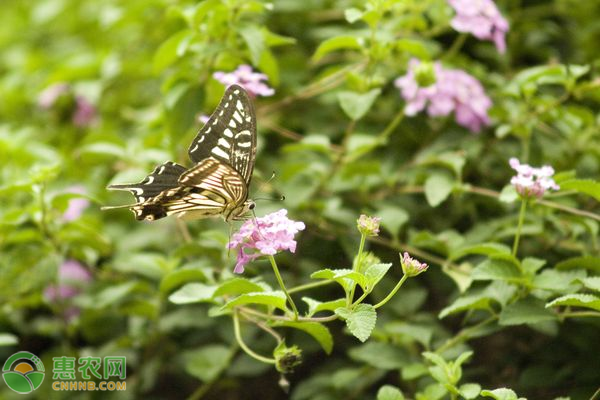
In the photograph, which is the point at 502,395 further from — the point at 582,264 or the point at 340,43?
the point at 340,43

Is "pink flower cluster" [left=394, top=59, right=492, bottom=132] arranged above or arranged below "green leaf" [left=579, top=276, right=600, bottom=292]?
above

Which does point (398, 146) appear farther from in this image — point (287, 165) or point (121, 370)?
point (121, 370)

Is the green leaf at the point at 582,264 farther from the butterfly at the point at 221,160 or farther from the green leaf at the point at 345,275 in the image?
the butterfly at the point at 221,160

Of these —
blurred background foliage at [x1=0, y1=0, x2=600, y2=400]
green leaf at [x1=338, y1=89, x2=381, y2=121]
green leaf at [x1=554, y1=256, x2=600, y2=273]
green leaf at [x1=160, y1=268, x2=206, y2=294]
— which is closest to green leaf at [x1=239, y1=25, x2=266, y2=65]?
blurred background foliage at [x1=0, y1=0, x2=600, y2=400]

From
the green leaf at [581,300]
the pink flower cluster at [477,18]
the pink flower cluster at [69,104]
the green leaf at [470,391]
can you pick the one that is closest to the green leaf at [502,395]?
the green leaf at [470,391]

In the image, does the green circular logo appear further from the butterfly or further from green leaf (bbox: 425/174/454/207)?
green leaf (bbox: 425/174/454/207)

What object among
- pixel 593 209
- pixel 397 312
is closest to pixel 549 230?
pixel 593 209
